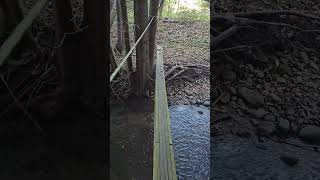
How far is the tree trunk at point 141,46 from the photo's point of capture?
428cm

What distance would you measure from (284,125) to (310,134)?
0.26 meters

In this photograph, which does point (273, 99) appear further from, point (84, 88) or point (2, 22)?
point (2, 22)

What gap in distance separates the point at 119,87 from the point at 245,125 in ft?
4.61

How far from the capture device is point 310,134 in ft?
12.2

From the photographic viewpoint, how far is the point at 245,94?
166 inches

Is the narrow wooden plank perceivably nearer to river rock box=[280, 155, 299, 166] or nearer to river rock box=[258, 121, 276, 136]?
river rock box=[280, 155, 299, 166]

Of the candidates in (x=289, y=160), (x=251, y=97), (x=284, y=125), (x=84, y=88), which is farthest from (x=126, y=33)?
(x=289, y=160)

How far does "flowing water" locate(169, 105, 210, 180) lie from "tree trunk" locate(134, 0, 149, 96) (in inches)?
18.8

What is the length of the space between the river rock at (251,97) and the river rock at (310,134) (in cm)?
55

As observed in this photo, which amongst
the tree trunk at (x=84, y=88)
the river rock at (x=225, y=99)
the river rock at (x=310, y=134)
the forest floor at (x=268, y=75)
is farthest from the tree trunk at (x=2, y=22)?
the river rock at (x=310, y=134)

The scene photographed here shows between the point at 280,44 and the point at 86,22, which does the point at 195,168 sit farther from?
the point at 280,44

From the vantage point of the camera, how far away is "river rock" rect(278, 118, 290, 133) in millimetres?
3813

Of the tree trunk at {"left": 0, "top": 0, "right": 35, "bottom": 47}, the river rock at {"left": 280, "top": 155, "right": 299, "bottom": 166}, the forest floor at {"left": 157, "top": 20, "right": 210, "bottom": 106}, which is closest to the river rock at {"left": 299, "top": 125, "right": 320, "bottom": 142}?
the river rock at {"left": 280, "top": 155, "right": 299, "bottom": 166}

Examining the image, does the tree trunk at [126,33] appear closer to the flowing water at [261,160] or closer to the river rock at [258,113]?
the flowing water at [261,160]
